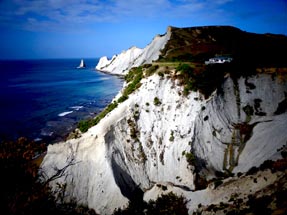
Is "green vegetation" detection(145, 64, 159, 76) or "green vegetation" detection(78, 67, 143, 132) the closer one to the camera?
"green vegetation" detection(78, 67, 143, 132)

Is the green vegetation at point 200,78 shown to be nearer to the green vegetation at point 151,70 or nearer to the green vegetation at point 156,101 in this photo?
the green vegetation at point 151,70

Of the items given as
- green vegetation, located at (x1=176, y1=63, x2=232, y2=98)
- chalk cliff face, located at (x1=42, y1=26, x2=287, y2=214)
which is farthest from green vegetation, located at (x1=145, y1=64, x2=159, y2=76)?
green vegetation, located at (x1=176, y1=63, x2=232, y2=98)

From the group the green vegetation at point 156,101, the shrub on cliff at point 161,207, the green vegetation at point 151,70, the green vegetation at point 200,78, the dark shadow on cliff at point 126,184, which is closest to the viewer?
the shrub on cliff at point 161,207

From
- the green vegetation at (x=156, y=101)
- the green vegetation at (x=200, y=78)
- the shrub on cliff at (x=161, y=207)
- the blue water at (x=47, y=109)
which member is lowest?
the shrub on cliff at (x=161, y=207)

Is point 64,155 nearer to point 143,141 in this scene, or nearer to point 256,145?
point 143,141

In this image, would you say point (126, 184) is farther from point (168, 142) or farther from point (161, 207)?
point (168, 142)

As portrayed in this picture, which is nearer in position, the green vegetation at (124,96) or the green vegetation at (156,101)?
the green vegetation at (124,96)

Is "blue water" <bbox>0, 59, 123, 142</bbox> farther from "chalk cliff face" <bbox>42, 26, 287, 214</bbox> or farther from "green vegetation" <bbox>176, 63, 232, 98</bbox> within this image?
"green vegetation" <bbox>176, 63, 232, 98</bbox>

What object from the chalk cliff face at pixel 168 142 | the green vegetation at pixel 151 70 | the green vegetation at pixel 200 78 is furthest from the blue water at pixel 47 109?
the green vegetation at pixel 200 78

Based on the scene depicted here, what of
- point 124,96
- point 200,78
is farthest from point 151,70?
point 200,78
